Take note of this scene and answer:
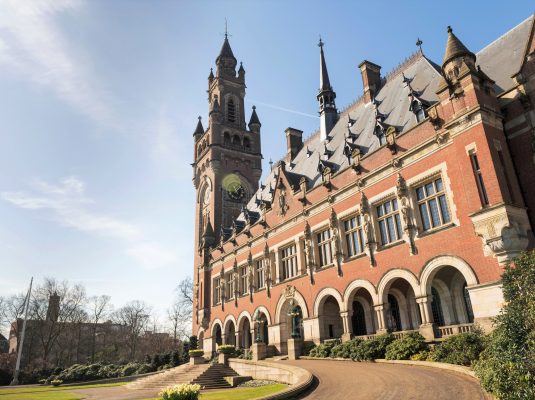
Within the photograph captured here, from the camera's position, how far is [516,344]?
994 cm

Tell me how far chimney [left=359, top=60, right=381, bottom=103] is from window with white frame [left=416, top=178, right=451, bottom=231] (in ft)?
44.3

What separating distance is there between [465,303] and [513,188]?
6644 mm

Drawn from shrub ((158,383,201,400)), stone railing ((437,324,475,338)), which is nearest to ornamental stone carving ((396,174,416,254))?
stone railing ((437,324,475,338))

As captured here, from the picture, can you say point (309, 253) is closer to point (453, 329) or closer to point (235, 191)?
point (453, 329)

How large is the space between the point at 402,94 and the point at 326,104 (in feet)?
41.9

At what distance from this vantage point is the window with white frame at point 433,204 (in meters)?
20.4

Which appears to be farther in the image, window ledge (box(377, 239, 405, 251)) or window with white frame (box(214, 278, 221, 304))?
window with white frame (box(214, 278, 221, 304))

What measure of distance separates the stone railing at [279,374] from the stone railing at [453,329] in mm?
7219

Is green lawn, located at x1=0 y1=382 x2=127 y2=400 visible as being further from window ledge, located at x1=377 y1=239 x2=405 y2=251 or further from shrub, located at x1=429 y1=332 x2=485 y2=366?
shrub, located at x1=429 y1=332 x2=485 y2=366

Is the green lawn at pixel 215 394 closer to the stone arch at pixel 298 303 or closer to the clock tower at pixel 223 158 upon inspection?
the stone arch at pixel 298 303

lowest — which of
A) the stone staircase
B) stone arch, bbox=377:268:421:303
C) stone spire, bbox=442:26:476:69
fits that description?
the stone staircase

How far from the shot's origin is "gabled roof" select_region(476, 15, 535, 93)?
2152 cm

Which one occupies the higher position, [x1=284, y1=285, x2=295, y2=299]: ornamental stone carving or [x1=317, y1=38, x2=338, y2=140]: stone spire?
[x1=317, y1=38, x2=338, y2=140]: stone spire

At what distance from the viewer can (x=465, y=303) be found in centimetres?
2072
